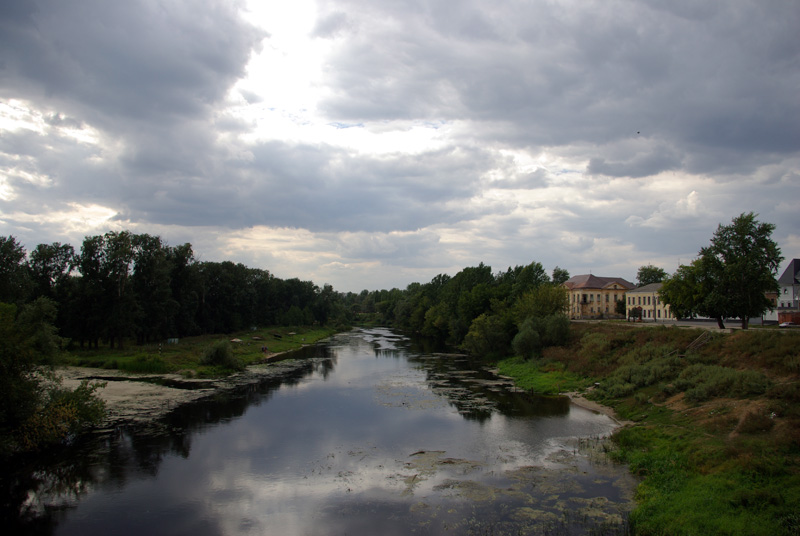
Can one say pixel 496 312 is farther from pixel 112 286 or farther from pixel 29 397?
pixel 29 397

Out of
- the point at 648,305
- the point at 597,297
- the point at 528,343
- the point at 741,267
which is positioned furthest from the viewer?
the point at 597,297

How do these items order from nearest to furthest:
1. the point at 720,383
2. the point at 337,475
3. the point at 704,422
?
the point at 337,475
the point at 704,422
the point at 720,383

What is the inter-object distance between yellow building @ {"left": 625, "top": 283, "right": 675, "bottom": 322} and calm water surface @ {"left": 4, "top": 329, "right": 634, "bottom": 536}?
5618 cm

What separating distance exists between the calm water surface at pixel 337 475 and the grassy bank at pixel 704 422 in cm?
167

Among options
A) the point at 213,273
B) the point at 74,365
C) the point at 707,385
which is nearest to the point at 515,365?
the point at 707,385

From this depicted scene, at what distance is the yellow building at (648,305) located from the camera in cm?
7731

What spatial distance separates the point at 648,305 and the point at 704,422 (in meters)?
68.9

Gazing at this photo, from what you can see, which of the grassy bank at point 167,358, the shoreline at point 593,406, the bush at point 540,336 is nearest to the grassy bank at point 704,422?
the shoreline at point 593,406

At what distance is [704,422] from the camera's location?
20.7 m

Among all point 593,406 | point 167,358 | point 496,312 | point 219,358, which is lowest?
point 593,406

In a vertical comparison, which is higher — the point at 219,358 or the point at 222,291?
the point at 222,291

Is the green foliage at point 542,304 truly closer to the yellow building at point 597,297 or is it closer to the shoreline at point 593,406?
the shoreline at point 593,406

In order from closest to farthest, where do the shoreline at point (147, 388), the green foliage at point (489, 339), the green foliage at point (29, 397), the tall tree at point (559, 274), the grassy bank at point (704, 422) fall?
the grassy bank at point (704, 422) → the green foliage at point (29, 397) → the shoreline at point (147, 388) → the green foliage at point (489, 339) → the tall tree at point (559, 274)

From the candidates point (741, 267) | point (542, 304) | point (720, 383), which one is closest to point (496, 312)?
point (542, 304)
